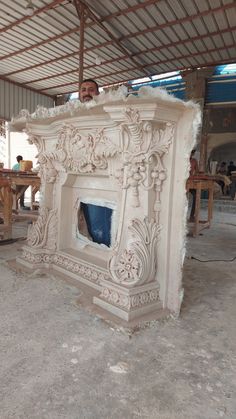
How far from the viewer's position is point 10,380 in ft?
4.53

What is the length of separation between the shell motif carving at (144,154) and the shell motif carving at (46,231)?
118cm

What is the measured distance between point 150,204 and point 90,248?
3.33ft

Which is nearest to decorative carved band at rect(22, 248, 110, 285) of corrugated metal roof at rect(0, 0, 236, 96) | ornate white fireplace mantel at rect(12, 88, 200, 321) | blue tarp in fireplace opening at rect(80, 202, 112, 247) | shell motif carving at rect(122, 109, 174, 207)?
ornate white fireplace mantel at rect(12, 88, 200, 321)

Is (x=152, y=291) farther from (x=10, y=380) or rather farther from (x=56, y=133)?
(x=56, y=133)

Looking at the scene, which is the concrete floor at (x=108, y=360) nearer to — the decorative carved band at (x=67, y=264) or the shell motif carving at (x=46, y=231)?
the decorative carved band at (x=67, y=264)

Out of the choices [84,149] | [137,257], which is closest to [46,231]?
[84,149]

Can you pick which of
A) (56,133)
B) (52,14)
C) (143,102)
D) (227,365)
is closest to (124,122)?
(143,102)

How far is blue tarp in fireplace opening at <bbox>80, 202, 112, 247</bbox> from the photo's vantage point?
266 cm

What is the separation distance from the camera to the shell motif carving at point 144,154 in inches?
77.5

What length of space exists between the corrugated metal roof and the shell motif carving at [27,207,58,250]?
451 cm

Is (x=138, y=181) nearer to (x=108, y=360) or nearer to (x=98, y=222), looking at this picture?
(x=98, y=222)

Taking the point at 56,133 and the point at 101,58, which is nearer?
the point at 56,133

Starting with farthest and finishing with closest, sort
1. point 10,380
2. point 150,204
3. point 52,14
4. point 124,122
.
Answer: point 52,14 < point 150,204 < point 124,122 < point 10,380

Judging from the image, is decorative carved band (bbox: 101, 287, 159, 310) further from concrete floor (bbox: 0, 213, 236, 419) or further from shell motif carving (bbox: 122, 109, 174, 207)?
shell motif carving (bbox: 122, 109, 174, 207)
